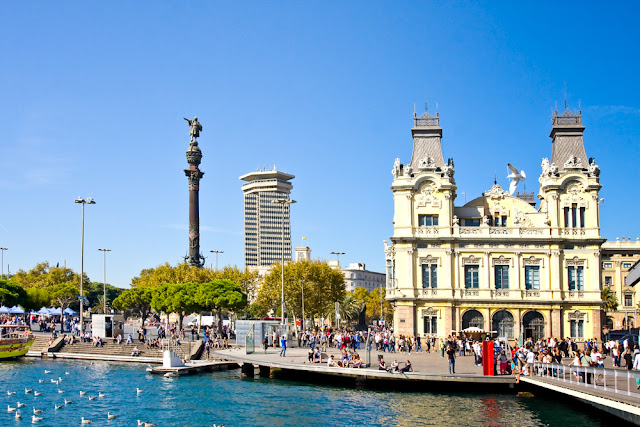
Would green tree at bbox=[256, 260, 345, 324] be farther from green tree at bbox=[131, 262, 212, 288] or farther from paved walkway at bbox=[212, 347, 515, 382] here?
paved walkway at bbox=[212, 347, 515, 382]

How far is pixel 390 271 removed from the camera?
63.5 metres

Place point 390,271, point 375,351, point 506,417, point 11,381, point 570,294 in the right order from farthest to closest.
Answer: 1. point 390,271
2. point 570,294
3. point 375,351
4. point 11,381
5. point 506,417

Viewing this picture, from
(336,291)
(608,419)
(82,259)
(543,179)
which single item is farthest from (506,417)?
(336,291)

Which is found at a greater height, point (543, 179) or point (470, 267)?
point (543, 179)

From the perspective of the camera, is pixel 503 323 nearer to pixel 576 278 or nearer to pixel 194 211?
pixel 576 278

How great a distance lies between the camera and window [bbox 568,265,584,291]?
59.6m

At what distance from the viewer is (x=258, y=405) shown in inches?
1448

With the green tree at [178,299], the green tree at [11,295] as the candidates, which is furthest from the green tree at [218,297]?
the green tree at [11,295]

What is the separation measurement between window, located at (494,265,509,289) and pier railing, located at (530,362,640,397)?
830 inches

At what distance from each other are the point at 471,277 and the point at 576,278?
29.3 feet

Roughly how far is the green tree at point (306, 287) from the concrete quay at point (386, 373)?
32.7 meters

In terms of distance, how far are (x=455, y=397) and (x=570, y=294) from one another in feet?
82.0

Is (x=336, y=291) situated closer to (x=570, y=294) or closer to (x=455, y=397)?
(x=570, y=294)

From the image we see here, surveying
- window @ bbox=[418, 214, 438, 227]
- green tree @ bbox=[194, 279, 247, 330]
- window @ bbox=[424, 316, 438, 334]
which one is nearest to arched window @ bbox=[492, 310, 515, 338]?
window @ bbox=[424, 316, 438, 334]
